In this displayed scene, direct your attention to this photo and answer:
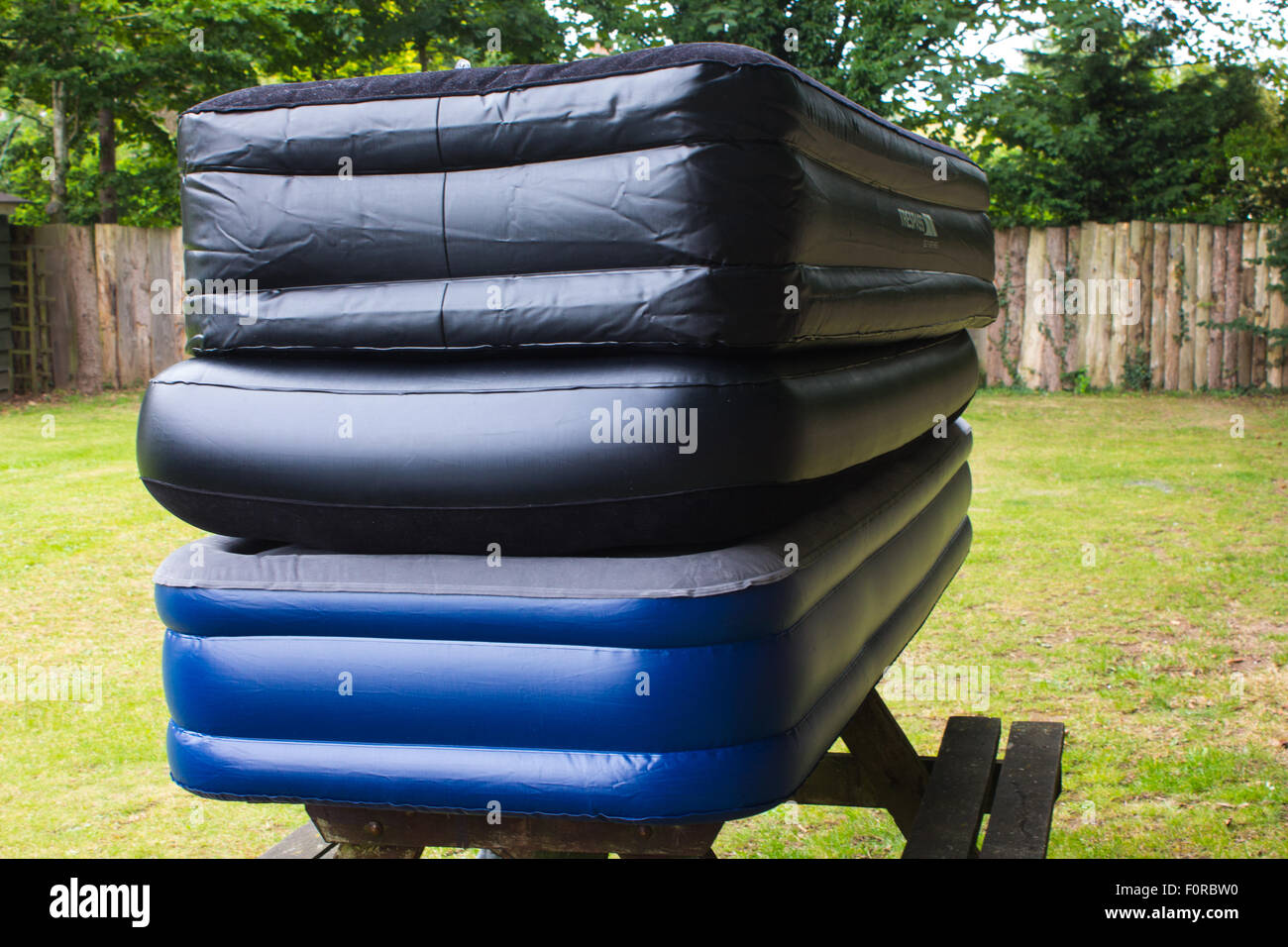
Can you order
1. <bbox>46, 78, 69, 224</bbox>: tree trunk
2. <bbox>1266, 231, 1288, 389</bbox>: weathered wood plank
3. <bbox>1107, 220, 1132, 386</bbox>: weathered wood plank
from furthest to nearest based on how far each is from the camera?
<bbox>46, 78, 69, 224</bbox>: tree trunk → <bbox>1107, 220, 1132, 386</bbox>: weathered wood plank → <bbox>1266, 231, 1288, 389</bbox>: weathered wood plank

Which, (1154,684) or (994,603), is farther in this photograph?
(994,603)

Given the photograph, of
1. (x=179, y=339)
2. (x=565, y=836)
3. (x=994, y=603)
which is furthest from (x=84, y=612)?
(x=179, y=339)

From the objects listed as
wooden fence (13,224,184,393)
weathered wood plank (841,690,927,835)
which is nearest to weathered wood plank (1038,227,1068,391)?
wooden fence (13,224,184,393)

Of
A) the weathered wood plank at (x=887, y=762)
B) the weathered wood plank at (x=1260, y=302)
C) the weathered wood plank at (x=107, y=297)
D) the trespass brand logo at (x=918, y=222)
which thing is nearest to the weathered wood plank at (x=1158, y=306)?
the weathered wood plank at (x=1260, y=302)

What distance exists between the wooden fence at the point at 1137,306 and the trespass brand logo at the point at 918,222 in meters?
12.1

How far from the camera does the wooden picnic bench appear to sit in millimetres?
1828

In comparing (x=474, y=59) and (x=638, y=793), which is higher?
(x=474, y=59)

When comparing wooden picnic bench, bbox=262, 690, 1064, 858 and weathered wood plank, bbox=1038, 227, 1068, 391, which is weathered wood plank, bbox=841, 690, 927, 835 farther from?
weathered wood plank, bbox=1038, 227, 1068, 391

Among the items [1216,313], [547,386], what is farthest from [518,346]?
[1216,313]

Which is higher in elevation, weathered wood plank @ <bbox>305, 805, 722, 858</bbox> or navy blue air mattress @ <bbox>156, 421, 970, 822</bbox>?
navy blue air mattress @ <bbox>156, 421, 970, 822</bbox>

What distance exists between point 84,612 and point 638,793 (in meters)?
4.86

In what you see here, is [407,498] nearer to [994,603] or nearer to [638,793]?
[638,793]

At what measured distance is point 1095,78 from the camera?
54.3ft
